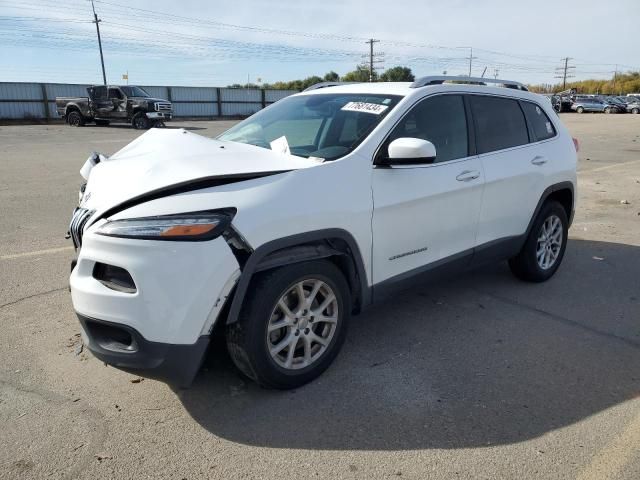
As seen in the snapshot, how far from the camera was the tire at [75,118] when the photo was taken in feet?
90.0

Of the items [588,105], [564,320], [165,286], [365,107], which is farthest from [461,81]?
[588,105]

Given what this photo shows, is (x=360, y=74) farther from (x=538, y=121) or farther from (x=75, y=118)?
(x=538, y=121)

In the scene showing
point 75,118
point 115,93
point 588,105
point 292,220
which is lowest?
point 588,105

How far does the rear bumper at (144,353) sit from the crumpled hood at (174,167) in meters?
0.64

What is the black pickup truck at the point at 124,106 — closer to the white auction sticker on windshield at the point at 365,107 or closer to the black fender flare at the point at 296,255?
the white auction sticker on windshield at the point at 365,107

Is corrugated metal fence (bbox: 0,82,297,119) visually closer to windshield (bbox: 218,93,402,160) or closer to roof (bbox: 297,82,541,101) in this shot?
roof (bbox: 297,82,541,101)

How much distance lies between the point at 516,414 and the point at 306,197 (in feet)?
5.52

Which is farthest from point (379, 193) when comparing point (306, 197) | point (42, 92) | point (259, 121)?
point (42, 92)

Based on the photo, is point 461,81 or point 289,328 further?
point 461,81

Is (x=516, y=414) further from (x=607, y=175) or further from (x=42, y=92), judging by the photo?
(x=42, y=92)

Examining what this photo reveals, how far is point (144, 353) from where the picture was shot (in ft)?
8.68

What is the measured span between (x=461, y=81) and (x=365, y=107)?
1.03 m

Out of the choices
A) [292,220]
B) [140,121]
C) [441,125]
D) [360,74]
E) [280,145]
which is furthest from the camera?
[360,74]

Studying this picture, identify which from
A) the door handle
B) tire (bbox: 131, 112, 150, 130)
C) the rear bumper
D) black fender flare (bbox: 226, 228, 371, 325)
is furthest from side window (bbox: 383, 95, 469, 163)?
tire (bbox: 131, 112, 150, 130)
